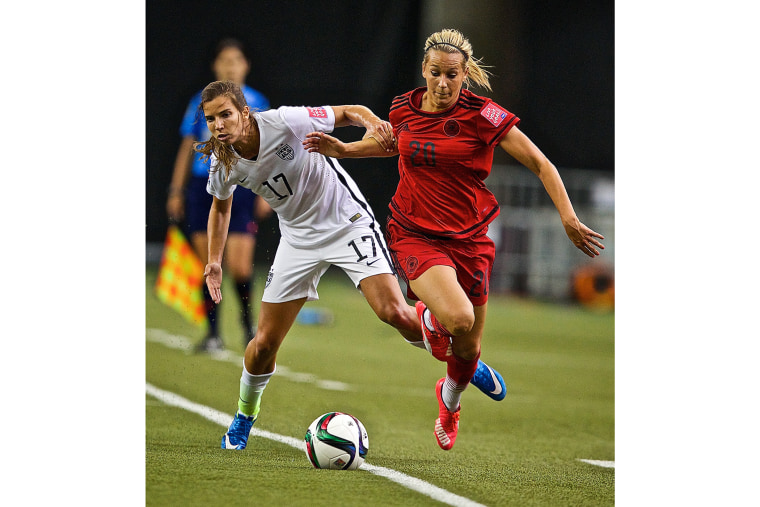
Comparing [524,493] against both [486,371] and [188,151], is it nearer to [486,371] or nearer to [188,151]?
[486,371]

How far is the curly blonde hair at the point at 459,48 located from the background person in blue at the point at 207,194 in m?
1.00

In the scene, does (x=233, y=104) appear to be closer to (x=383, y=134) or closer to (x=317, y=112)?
(x=317, y=112)

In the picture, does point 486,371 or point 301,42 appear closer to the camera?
point 486,371

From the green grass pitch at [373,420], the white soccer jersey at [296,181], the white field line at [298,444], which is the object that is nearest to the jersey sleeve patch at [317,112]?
the white soccer jersey at [296,181]

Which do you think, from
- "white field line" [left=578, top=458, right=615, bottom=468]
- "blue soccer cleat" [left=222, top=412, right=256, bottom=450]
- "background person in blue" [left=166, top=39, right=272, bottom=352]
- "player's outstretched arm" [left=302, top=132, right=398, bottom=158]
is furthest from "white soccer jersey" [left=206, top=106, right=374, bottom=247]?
"white field line" [left=578, top=458, right=615, bottom=468]

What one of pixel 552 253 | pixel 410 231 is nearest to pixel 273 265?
pixel 410 231

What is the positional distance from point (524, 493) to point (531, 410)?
2.27 m

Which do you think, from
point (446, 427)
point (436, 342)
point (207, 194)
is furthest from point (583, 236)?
point (207, 194)

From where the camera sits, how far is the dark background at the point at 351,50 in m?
4.78

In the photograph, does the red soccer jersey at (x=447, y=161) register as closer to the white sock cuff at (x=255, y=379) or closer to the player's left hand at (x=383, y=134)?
the player's left hand at (x=383, y=134)

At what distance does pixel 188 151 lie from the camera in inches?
197

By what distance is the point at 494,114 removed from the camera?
4129 millimetres

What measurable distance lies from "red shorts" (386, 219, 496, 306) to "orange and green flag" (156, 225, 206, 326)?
1.65 metres

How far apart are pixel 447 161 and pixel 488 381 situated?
117 cm
